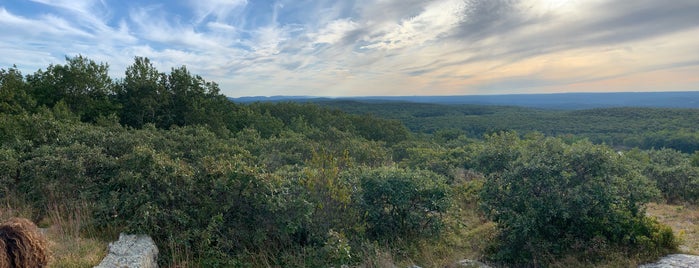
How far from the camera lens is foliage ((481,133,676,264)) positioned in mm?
5391

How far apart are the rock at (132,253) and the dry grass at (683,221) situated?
7.74 m

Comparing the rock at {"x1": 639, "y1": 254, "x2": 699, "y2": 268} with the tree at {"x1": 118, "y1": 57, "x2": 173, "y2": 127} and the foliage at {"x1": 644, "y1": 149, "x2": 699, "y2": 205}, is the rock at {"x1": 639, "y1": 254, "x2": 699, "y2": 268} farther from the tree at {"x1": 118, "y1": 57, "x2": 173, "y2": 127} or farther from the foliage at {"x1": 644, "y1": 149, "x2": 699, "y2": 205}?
the tree at {"x1": 118, "y1": 57, "x2": 173, "y2": 127}

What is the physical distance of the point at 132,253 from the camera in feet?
13.5

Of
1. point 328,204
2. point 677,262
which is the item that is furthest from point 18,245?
point 677,262

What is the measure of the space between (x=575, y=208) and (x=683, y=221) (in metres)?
5.58

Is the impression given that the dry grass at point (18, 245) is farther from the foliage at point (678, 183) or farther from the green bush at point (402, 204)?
the foliage at point (678, 183)

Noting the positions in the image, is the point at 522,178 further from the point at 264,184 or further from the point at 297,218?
the point at 264,184

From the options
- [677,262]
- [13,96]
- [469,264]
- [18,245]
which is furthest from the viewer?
[13,96]

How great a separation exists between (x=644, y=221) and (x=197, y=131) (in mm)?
10467

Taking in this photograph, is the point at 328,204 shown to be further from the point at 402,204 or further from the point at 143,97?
the point at 143,97

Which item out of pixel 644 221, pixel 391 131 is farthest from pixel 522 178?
pixel 391 131

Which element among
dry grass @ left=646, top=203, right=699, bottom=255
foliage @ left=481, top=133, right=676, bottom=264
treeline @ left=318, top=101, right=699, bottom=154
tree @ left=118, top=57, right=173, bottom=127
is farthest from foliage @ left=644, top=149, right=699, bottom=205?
treeline @ left=318, top=101, right=699, bottom=154

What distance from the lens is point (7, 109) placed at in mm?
10883

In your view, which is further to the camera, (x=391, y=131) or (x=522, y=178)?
(x=391, y=131)
